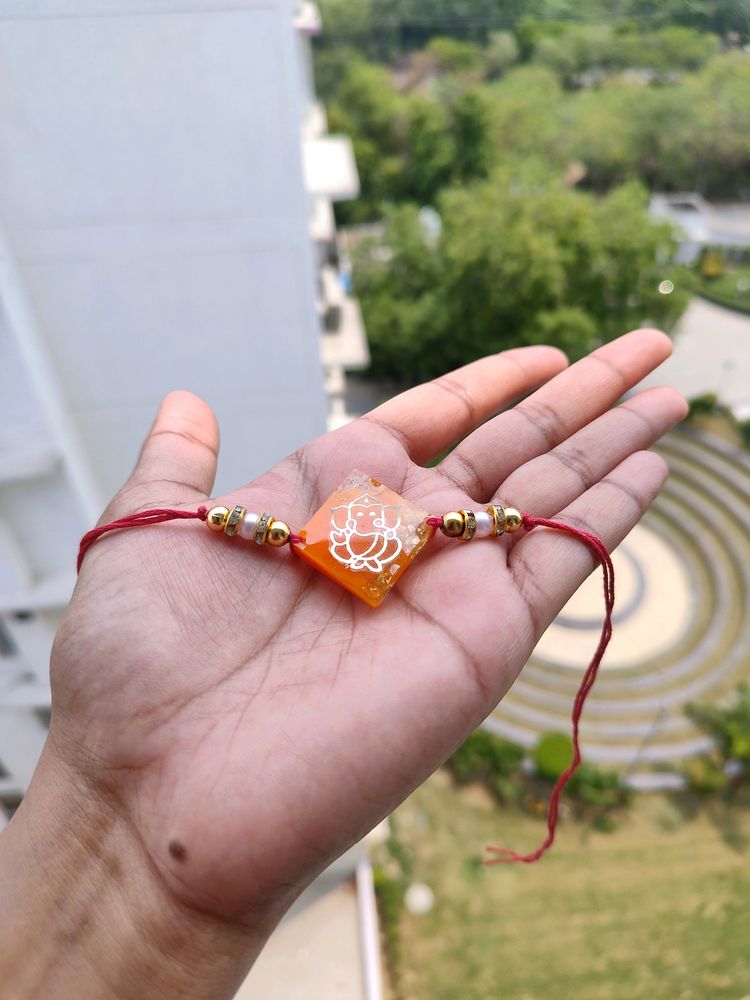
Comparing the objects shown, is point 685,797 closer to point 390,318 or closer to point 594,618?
point 594,618

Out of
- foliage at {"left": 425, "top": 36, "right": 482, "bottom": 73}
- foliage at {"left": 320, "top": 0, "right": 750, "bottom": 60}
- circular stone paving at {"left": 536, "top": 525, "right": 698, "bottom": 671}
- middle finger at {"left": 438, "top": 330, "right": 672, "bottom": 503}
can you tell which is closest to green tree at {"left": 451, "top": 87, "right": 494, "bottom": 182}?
foliage at {"left": 425, "top": 36, "right": 482, "bottom": 73}

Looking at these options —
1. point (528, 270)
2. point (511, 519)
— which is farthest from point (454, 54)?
point (511, 519)

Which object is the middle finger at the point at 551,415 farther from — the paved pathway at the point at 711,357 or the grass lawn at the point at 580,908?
the paved pathway at the point at 711,357

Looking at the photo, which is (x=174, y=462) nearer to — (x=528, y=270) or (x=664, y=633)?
(x=664, y=633)

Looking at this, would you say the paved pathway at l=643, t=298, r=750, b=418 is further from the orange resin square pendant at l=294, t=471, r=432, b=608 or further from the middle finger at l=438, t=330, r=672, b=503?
the orange resin square pendant at l=294, t=471, r=432, b=608

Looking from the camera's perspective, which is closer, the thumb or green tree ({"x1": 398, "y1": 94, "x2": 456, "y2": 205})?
the thumb

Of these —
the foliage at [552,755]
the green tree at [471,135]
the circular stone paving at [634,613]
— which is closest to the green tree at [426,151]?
the green tree at [471,135]
